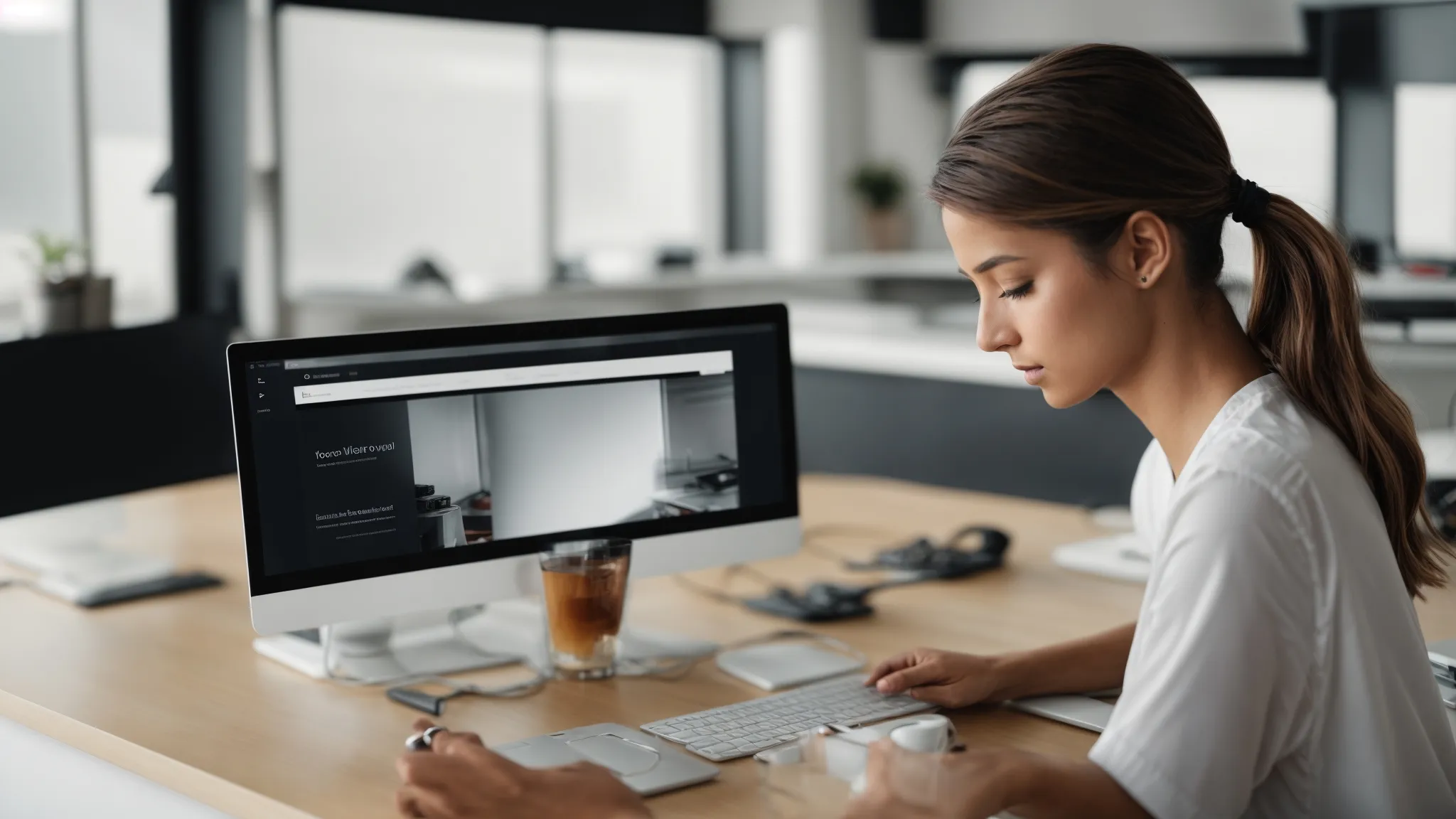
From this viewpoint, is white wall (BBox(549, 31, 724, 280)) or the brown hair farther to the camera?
white wall (BBox(549, 31, 724, 280))

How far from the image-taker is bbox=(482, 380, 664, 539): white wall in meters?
1.64

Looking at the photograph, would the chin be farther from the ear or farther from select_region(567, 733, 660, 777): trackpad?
select_region(567, 733, 660, 777): trackpad

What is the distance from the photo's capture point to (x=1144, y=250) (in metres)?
1.18

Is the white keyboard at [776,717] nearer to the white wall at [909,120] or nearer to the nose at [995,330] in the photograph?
the nose at [995,330]

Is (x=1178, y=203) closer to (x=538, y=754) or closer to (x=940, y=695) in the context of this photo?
(x=940, y=695)

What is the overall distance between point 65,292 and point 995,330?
2.32 metres

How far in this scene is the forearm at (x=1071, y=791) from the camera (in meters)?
1.09

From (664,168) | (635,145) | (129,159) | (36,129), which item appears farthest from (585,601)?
(664,168)

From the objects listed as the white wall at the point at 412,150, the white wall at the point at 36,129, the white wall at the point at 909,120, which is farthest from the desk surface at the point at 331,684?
the white wall at the point at 909,120

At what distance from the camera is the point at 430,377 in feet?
5.24

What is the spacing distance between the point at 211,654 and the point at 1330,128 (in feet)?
15.7

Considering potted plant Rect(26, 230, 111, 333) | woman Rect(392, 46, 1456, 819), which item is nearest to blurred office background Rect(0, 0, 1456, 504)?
potted plant Rect(26, 230, 111, 333)

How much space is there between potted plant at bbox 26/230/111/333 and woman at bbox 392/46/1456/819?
7.30 ft

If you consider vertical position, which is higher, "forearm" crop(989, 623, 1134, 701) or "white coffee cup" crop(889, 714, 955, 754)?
"white coffee cup" crop(889, 714, 955, 754)
